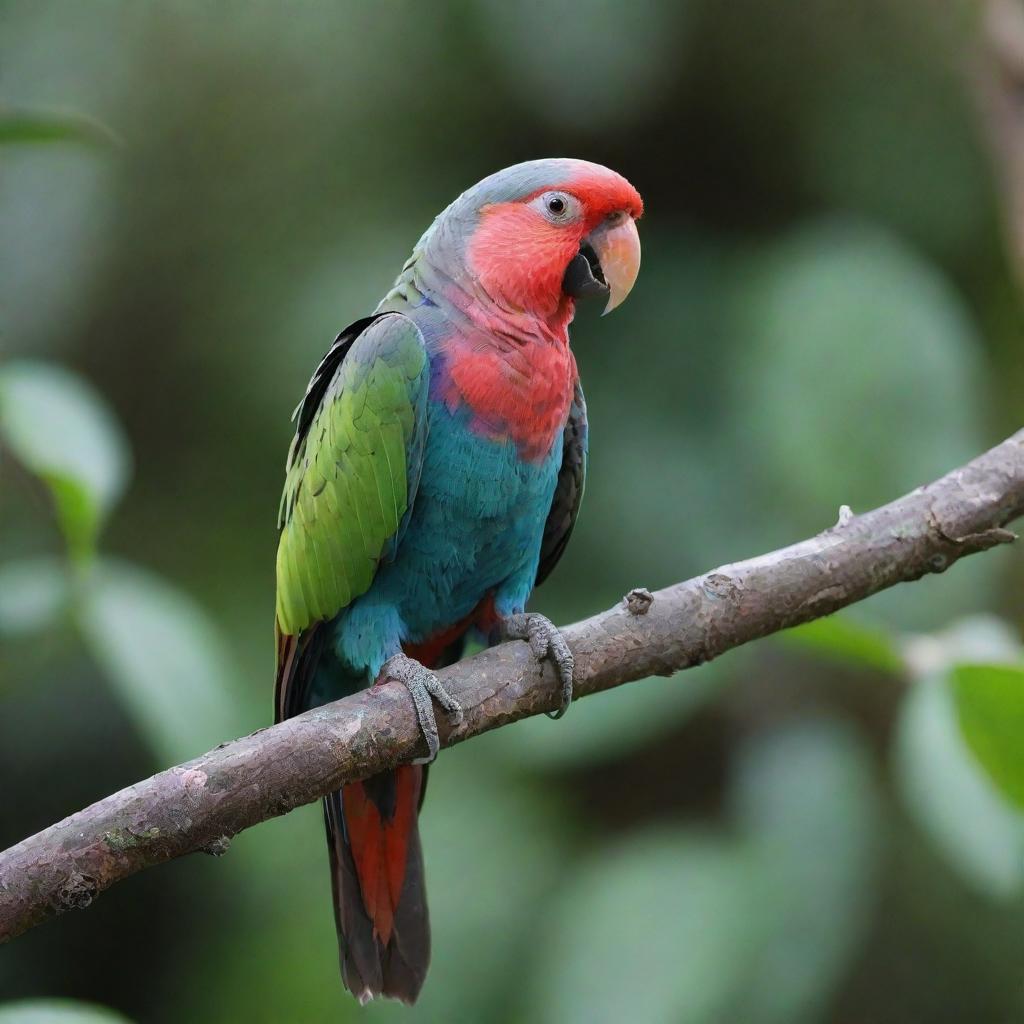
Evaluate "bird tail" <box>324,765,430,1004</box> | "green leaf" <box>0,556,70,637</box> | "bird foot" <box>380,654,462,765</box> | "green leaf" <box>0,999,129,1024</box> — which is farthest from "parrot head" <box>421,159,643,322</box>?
"green leaf" <box>0,999,129,1024</box>

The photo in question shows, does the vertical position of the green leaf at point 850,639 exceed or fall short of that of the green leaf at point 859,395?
it falls short

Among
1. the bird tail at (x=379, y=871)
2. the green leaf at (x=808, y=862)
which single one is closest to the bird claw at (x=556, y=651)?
the bird tail at (x=379, y=871)

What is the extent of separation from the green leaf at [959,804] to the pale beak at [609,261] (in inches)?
40.4

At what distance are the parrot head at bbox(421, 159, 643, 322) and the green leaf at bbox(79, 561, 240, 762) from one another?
992 mm

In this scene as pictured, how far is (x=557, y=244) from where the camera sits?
2393 millimetres

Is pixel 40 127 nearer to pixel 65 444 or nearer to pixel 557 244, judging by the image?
pixel 65 444

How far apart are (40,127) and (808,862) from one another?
8.20ft

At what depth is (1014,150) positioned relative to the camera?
371cm

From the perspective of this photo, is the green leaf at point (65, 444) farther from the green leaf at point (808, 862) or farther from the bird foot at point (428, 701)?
the green leaf at point (808, 862)

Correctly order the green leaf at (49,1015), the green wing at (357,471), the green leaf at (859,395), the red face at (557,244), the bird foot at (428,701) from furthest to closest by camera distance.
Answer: the green leaf at (859,395), the red face at (557,244), the green wing at (357,471), the bird foot at (428,701), the green leaf at (49,1015)

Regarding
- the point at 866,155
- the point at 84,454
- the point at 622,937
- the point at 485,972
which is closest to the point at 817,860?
the point at 622,937

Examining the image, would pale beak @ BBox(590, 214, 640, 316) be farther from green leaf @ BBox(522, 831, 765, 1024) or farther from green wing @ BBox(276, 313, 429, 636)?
green leaf @ BBox(522, 831, 765, 1024)

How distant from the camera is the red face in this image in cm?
238

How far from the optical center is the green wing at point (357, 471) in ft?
7.38
